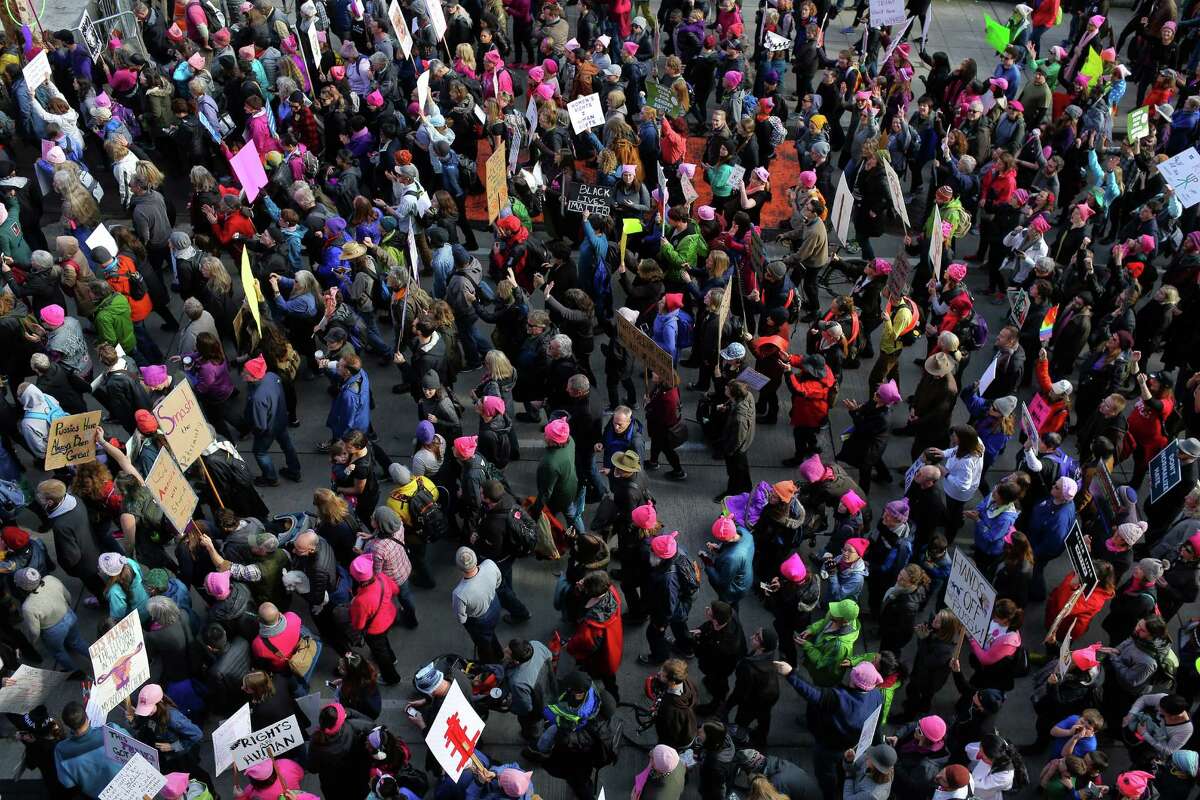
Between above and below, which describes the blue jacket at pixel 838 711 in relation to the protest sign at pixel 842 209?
below

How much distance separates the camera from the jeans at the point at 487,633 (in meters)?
8.81

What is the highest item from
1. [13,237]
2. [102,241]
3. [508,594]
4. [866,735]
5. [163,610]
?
[102,241]

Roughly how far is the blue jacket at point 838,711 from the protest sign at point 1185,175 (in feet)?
28.8

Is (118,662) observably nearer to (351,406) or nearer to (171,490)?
(171,490)

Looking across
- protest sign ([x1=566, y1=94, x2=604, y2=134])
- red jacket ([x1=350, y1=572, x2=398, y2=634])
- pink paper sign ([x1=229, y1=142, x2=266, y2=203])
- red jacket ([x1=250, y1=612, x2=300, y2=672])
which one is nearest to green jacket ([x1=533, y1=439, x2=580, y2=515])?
red jacket ([x1=350, y1=572, x2=398, y2=634])

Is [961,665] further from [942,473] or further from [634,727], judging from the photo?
[634,727]

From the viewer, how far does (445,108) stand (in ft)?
50.4

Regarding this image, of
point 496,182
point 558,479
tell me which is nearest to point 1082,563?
point 558,479

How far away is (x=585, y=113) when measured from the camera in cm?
1436

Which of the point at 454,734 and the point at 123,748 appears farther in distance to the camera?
the point at 123,748

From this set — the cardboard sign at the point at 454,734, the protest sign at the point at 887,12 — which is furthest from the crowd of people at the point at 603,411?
the protest sign at the point at 887,12

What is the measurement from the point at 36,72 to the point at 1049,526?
43.6ft

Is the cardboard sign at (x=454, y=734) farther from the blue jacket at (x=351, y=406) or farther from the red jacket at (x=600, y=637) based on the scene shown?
the blue jacket at (x=351, y=406)

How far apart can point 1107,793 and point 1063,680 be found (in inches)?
34.2
